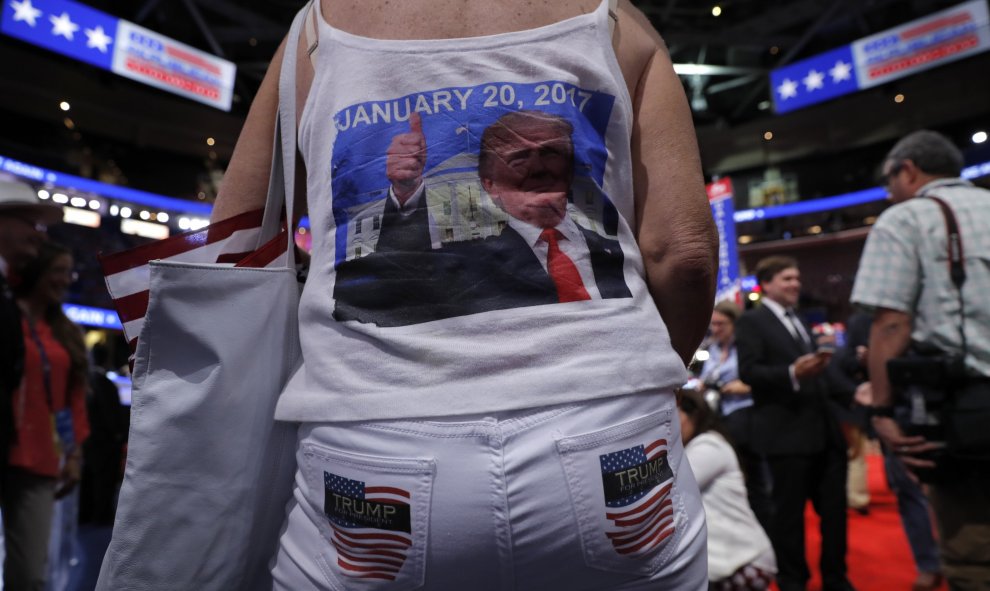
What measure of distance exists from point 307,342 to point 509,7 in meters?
0.56

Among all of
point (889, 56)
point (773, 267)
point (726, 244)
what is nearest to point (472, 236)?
point (773, 267)

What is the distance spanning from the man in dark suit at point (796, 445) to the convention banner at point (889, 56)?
476 inches

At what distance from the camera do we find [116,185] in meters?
14.9

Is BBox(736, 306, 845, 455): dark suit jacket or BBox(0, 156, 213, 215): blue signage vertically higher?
BBox(0, 156, 213, 215): blue signage

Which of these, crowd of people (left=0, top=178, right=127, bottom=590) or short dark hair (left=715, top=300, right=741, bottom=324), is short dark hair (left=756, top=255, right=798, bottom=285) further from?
crowd of people (left=0, top=178, right=127, bottom=590)

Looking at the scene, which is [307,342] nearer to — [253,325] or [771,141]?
[253,325]

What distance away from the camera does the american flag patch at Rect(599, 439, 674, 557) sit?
806mm

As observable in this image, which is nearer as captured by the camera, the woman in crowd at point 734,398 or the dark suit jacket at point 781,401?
the dark suit jacket at point 781,401

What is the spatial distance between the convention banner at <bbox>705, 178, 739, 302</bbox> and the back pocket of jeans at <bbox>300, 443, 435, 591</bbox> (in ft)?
16.0

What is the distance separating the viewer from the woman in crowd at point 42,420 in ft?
9.76

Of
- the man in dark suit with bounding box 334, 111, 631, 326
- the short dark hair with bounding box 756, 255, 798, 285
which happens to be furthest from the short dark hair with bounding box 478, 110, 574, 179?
the short dark hair with bounding box 756, 255, 798, 285

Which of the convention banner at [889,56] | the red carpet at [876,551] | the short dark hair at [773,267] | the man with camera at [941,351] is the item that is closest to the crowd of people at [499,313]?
the man with camera at [941,351]

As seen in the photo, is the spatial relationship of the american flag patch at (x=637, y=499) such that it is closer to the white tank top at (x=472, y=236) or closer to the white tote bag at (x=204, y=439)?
the white tank top at (x=472, y=236)

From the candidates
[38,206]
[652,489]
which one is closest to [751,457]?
[652,489]
